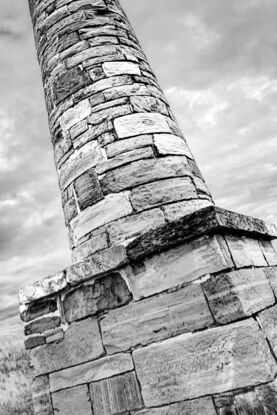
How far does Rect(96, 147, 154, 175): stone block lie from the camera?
7.95 feet

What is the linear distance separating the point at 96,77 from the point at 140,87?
0.42 meters

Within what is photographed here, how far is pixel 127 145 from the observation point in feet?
8.17

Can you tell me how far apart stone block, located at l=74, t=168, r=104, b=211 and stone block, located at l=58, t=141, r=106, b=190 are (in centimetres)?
6

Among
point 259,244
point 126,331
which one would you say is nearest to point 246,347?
point 126,331

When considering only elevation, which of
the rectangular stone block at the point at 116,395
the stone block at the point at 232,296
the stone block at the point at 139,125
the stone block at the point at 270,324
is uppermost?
the stone block at the point at 139,125

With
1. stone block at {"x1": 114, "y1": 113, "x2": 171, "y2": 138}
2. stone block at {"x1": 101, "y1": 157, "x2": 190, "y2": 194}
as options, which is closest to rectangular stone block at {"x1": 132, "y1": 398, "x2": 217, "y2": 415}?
stone block at {"x1": 101, "y1": 157, "x2": 190, "y2": 194}

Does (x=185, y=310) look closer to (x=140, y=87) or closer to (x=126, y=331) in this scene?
(x=126, y=331)

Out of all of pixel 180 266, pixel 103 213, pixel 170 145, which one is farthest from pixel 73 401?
pixel 170 145

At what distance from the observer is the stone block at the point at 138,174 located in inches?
92.3

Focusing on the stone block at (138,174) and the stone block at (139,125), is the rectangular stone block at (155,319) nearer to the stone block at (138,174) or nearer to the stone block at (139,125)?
the stone block at (138,174)

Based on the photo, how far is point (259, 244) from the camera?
207 cm

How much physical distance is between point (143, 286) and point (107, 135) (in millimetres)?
1356

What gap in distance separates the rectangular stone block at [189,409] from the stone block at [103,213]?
1.22m

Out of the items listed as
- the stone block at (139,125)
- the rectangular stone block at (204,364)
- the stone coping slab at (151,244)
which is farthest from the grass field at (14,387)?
the stone block at (139,125)
